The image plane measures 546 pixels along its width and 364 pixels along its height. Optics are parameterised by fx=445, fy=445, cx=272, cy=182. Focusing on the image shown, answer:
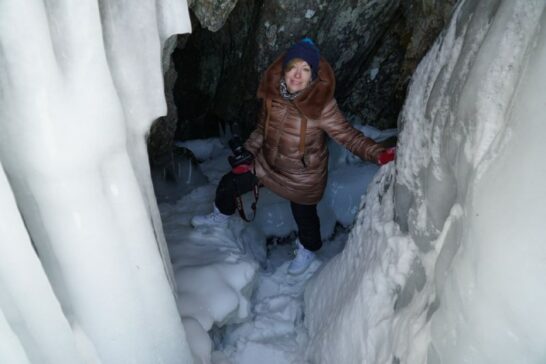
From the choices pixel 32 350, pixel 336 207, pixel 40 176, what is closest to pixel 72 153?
pixel 40 176

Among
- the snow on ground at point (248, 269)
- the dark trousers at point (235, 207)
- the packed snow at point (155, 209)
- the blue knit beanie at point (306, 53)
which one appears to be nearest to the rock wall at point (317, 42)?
the snow on ground at point (248, 269)

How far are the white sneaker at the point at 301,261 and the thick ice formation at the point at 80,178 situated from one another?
1633 mm

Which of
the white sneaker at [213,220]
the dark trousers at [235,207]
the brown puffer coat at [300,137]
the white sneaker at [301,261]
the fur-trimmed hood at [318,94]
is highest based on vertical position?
the fur-trimmed hood at [318,94]

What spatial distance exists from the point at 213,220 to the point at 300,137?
1.05 metres

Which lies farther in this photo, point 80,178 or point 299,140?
point 299,140

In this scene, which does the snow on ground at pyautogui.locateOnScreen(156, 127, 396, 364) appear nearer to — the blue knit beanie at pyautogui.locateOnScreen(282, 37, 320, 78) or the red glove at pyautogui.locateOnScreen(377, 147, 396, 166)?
the red glove at pyautogui.locateOnScreen(377, 147, 396, 166)

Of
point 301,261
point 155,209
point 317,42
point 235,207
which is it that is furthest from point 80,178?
point 317,42

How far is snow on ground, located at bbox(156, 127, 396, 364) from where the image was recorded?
8.97 ft

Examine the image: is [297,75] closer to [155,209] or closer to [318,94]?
[318,94]

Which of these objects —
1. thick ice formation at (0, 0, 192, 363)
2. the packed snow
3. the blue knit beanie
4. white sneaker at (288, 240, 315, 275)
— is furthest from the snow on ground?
the blue knit beanie

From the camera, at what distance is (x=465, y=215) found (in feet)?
4.81

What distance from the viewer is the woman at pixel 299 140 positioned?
2.68m

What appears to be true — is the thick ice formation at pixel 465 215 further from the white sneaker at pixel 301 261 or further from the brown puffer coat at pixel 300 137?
the white sneaker at pixel 301 261

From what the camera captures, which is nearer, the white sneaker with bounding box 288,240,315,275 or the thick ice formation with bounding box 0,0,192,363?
the thick ice formation with bounding box 0,0,192,363
